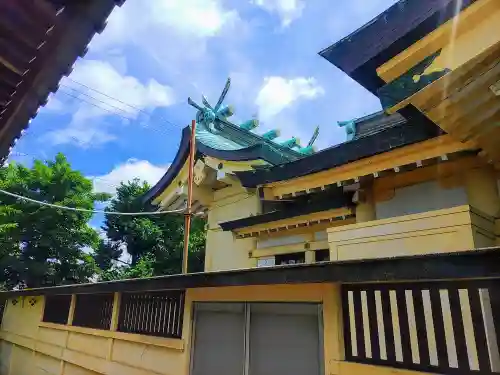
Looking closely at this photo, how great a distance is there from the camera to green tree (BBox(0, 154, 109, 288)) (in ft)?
58.9

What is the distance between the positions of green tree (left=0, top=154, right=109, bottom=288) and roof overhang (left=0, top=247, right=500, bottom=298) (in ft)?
56.0

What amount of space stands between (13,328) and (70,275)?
7600 mm

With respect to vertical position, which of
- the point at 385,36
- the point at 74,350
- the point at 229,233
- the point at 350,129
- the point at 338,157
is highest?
the point at 350,129

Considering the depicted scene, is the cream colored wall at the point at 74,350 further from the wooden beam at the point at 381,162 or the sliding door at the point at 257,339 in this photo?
the wooden beam at the point at 381,162

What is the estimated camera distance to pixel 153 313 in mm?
5645

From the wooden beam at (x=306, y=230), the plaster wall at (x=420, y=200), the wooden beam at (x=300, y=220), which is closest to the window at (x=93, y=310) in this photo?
the wooden beam at (x=300, y=220)

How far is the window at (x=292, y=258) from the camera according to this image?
7274 millimetres

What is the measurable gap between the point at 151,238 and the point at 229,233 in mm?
17052

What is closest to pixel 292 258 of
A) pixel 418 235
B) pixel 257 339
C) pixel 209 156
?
pixel 418 235

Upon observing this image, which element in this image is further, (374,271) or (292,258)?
(292,258)

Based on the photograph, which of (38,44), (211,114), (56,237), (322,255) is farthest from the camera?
(56,237)

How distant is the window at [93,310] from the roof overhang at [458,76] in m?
6.12

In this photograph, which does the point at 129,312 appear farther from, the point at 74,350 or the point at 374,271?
the point at 374,271

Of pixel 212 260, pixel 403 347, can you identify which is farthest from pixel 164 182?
pixel 403 347
